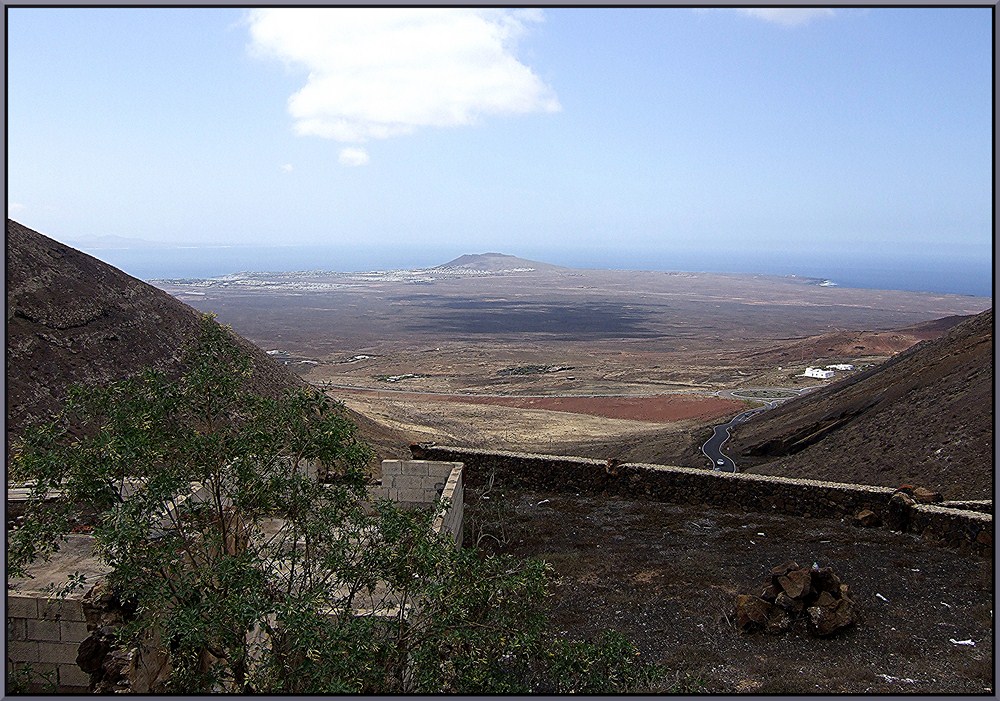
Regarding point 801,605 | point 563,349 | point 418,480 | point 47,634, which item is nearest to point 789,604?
point 801,605

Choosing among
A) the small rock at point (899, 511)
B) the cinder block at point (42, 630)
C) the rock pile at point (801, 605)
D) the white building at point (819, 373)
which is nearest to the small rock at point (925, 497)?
the small rock at point (899, 511)

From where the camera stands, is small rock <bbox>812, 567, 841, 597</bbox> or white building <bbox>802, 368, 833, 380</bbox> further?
white building <bbox>802, 368, 833, 380</bbox>

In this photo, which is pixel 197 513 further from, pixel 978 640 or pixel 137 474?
pixel 978 640

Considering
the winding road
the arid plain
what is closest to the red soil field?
the arid plain

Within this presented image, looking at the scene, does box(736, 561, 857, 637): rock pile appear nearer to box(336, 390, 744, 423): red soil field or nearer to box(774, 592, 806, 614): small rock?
box(774, 592, 806, 614): small rock

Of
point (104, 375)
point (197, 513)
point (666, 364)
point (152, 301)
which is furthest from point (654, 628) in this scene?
point (666, 364)
